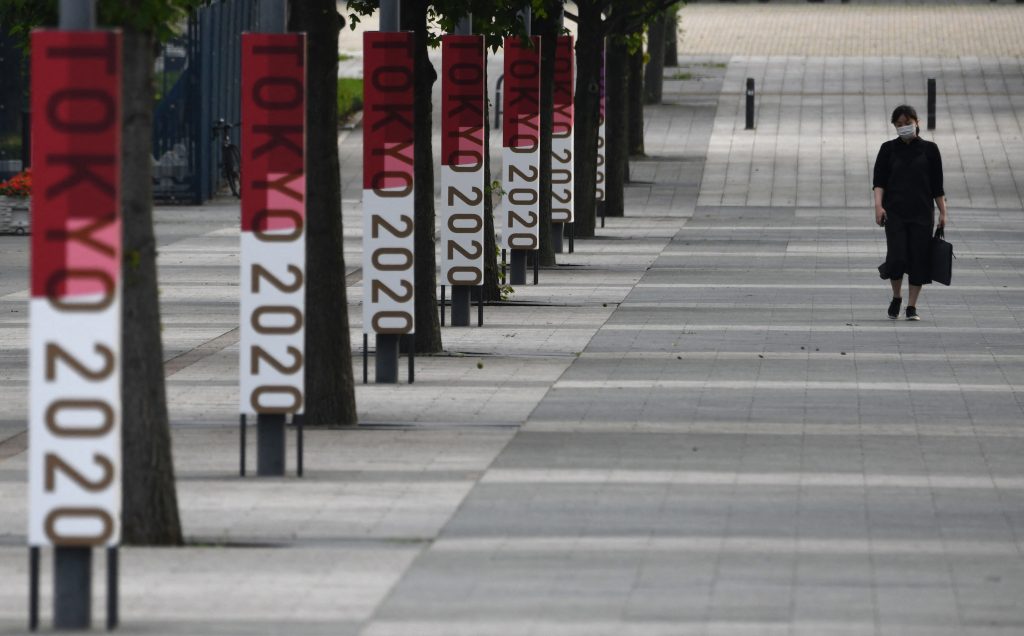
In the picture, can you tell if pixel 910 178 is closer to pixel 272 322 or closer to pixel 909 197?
pixel 909 197

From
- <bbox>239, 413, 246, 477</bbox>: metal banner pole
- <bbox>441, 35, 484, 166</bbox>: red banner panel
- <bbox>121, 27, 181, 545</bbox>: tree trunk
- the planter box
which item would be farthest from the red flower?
<bbox>121, 27, 181, 545</bbox>: tree trunk

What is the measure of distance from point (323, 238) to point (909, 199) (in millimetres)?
7199

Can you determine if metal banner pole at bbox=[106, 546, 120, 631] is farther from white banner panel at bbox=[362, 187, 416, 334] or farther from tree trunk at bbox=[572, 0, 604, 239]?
tree trunk at bbox=[572, 0, 604, 239]

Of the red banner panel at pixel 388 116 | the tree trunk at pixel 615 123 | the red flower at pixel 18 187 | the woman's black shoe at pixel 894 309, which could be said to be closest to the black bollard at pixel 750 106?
the tree trunk at pixel 615 123

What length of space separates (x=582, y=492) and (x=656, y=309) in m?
9.50

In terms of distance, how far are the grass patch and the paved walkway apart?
22.2 meters

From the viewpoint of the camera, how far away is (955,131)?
4441 centimetres

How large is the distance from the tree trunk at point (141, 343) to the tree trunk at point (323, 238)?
329cm

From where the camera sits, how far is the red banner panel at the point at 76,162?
6988 mm

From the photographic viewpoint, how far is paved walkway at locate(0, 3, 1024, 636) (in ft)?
25.1

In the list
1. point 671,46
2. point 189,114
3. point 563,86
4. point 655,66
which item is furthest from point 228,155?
point 671,46

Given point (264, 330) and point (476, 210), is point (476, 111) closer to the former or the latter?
point (476, 210)

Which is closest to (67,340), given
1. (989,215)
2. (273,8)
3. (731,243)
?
(273,8)

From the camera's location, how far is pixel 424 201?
1577cm
